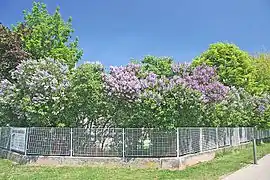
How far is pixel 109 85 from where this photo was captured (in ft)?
49.5

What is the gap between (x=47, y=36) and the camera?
28.3m

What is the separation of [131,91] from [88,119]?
309 centimetres

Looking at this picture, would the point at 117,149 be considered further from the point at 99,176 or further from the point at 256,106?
the point at 256,106

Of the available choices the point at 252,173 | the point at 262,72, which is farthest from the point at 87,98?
the point at 262,72

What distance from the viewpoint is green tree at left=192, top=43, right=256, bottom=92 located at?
3222 cm

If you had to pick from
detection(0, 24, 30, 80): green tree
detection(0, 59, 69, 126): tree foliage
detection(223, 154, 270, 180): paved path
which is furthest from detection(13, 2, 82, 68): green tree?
detection(223, 154, 270, 180): paved path

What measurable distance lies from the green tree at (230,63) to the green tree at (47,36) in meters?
11.6

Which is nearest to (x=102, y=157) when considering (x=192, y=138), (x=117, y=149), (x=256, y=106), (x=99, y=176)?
(x=117, y=149)

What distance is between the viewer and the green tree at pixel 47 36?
2691 centimetres

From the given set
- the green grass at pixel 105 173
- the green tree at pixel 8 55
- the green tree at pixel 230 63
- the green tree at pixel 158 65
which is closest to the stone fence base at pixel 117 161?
the green grass at pixel 105 173

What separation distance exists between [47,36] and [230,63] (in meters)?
17.0

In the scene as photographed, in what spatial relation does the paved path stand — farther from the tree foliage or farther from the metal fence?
the tree foliage

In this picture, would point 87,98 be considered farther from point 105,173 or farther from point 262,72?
point 262,72

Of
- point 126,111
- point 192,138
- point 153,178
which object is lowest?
point 153,178
